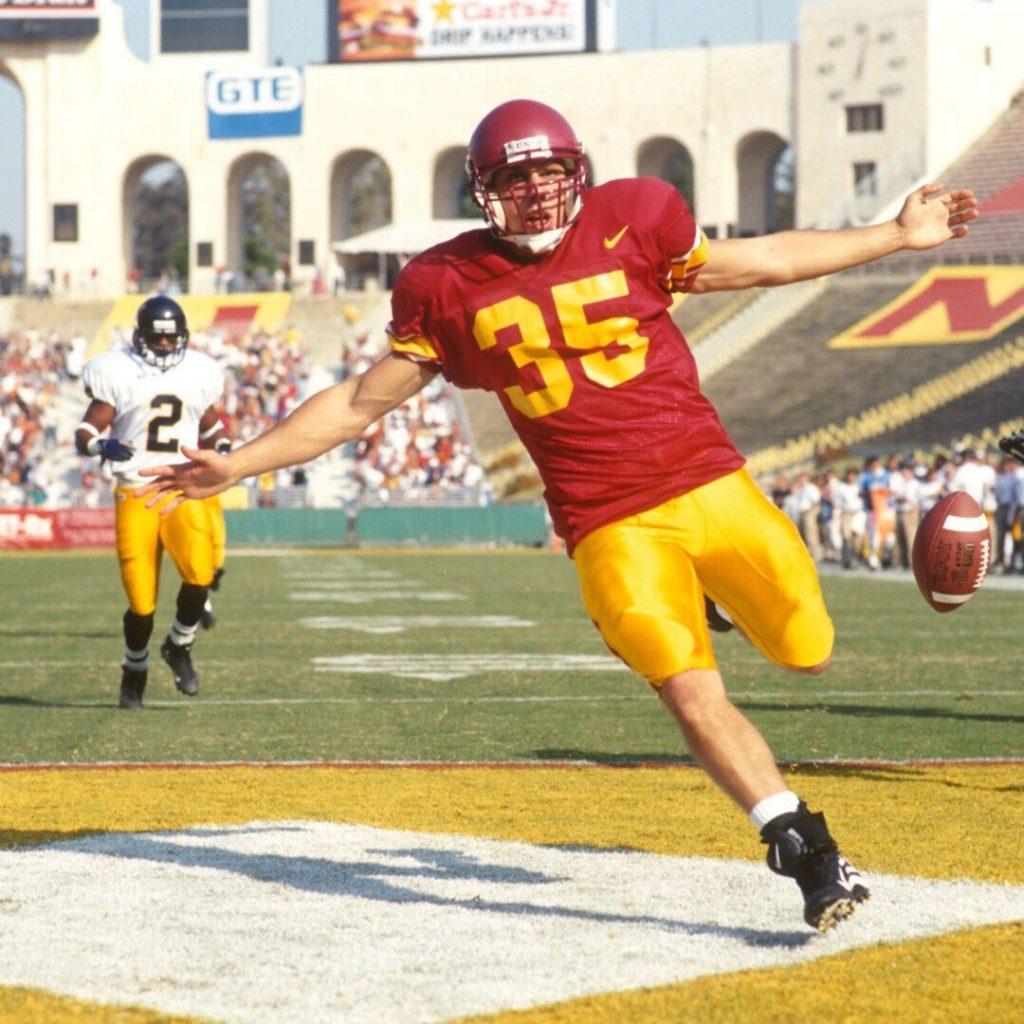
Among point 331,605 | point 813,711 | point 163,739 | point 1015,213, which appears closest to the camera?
point 163,739

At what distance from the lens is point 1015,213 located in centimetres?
4456

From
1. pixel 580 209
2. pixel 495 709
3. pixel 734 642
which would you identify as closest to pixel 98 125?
pixel 734 642

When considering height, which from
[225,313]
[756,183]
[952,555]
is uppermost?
[756,183]

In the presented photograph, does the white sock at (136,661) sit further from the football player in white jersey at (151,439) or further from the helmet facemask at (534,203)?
the helmet facemask at (534,203)

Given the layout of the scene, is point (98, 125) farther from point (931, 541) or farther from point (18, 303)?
point (931, 541)

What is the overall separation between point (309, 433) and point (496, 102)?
2058 inches

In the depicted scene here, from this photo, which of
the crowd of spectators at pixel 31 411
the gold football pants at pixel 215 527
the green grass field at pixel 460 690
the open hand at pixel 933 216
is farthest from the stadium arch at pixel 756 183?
the open hand at pixel 933 216

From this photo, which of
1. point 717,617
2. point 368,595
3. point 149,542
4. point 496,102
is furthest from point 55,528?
point 717,617

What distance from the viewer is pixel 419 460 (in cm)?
3916

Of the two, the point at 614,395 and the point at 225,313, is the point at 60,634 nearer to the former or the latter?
the point at 614,395

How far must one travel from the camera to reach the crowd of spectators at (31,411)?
3769 cm

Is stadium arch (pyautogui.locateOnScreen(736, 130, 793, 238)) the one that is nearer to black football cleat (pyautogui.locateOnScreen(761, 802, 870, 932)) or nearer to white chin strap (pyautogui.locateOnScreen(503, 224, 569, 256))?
white chin strap (pyautogui.locateOnScreen(503, 224, 569, 256))

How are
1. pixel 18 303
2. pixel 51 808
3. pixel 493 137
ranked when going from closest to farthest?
pixel 493 137
pixel 51 808
pixel 18 303

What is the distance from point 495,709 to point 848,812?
3.63 m
